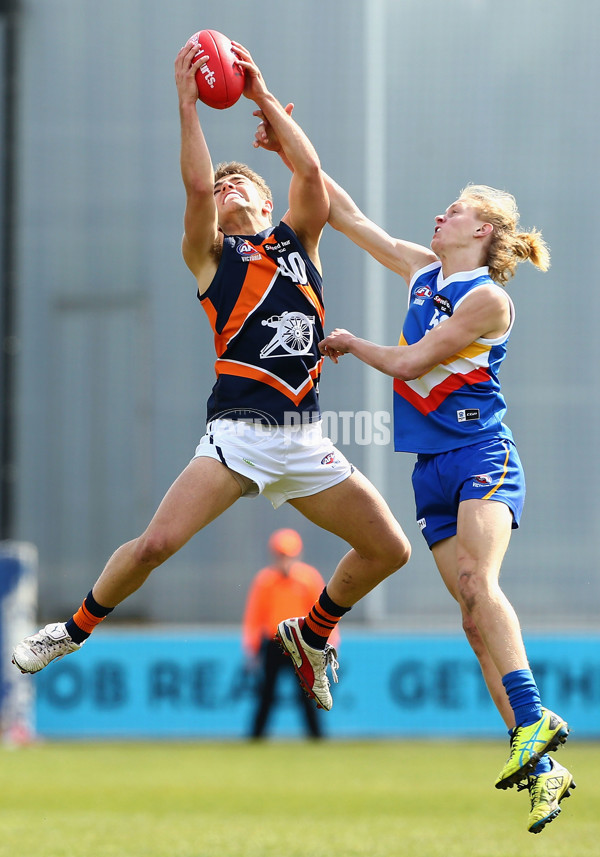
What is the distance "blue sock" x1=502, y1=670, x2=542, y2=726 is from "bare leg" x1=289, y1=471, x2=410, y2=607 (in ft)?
2.75

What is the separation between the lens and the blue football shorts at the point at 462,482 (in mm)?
5066

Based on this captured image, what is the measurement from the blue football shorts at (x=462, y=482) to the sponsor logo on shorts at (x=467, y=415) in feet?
0.36

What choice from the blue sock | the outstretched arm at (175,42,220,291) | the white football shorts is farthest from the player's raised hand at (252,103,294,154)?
the blue sock

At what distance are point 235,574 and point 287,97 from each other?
19.7ft

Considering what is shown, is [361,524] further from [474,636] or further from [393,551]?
[474,636]

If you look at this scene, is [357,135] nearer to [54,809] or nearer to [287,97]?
[287,97]

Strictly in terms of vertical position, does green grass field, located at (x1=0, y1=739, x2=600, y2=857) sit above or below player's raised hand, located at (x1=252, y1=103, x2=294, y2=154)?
below

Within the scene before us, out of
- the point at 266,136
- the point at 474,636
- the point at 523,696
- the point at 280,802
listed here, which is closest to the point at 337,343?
the point at 266,136

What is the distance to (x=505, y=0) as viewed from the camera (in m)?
16.4

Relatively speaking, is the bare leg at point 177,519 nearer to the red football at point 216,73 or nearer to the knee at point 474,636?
the knee at point 474,636

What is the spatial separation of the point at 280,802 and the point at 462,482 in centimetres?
610

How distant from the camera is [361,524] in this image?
5.34m

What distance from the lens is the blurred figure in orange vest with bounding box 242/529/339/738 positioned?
529 inches

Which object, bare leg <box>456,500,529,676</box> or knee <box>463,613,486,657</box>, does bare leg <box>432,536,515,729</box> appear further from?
bare leg <box>456,500,529,676</box>
